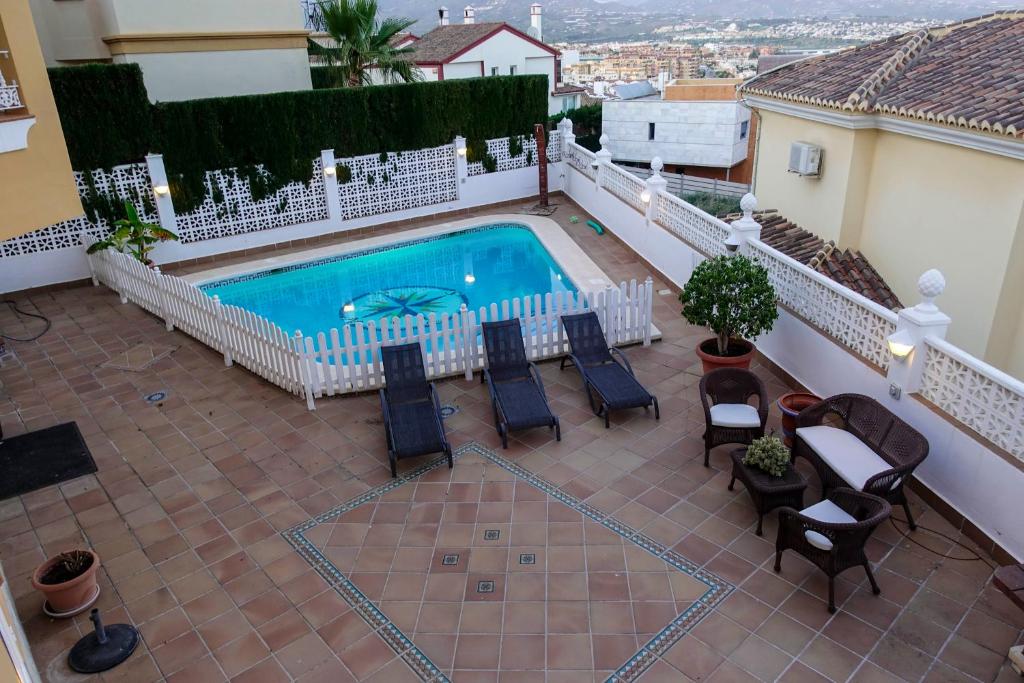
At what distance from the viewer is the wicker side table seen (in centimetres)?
603

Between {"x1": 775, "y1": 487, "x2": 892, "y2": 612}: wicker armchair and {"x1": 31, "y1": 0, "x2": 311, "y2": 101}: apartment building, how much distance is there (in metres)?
16.4

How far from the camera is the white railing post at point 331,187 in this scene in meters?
16.6

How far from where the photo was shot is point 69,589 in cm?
548

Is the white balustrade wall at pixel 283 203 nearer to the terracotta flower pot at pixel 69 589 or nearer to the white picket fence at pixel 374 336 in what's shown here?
the white picket fence at pixel 374 336

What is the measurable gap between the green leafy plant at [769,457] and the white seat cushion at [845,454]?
460 mm

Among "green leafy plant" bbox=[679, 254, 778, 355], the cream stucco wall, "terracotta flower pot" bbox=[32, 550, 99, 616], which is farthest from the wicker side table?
the cream stucco wall

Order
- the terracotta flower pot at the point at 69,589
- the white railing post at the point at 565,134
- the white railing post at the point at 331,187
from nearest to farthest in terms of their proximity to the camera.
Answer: the terracotta flower pot at the point at 69,589 < the white railing post at the point at 331,187 < the white railing post at the point at 565,134

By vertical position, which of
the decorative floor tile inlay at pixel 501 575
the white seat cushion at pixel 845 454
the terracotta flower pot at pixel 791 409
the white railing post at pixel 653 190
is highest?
the white railing post at pixel 653 190

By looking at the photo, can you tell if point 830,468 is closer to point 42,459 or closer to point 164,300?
point 42,459

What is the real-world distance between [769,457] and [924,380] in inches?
68.6

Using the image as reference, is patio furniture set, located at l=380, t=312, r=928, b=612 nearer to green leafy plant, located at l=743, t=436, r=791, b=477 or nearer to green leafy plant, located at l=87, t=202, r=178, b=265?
green leafy plant, located at l=743, t=436, r=791, b=477

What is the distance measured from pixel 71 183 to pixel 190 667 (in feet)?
17.0

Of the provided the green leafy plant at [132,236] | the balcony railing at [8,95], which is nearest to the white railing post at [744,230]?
the balcony railing at [8,95]

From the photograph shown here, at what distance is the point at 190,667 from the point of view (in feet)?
16.6
